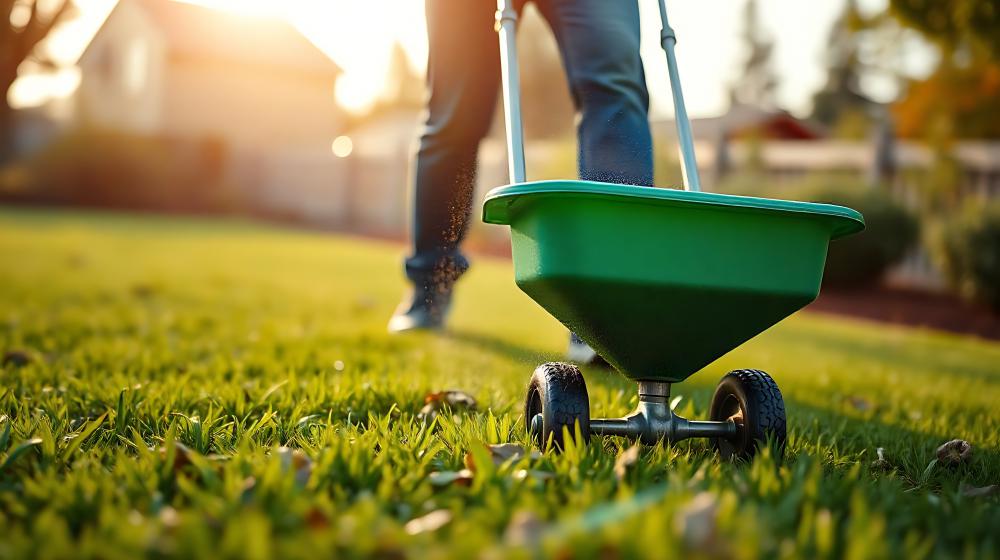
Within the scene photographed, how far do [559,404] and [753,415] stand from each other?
397 mm

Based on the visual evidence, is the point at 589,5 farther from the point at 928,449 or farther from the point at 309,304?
the point at 309,304

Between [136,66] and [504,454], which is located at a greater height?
[136,66]

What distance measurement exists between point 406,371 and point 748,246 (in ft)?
4.82

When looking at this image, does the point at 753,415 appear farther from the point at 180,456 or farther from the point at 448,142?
the point at 448,142

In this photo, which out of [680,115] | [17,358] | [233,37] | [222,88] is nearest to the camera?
[680,115]

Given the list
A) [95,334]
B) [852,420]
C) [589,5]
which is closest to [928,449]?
[852,420]

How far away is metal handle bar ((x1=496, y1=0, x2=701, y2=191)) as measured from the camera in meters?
2.09

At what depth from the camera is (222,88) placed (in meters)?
26.2

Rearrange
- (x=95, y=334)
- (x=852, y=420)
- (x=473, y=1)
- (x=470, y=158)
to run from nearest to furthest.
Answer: (x=852, y=420) < (x=473, y=1) < (x=470, y=158) < (x=95, y=334)

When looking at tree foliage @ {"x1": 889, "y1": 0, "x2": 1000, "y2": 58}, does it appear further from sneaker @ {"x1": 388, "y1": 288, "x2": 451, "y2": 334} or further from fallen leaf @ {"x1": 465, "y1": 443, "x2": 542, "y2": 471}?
fallen leaf @ {"x1": 465, "y1": 443, "x2": 542, "y2": 471}

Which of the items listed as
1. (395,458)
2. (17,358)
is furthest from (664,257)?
(17,358)

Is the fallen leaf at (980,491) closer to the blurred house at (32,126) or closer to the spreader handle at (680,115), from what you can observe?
the spreader handle at (680,115)

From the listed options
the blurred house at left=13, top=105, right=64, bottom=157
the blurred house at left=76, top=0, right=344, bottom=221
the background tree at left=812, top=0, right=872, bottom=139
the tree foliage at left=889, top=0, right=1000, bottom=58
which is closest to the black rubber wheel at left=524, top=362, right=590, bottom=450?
the tree foliage at left=889, top=0, right=1000, bottom=58

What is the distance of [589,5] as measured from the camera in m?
2.45
